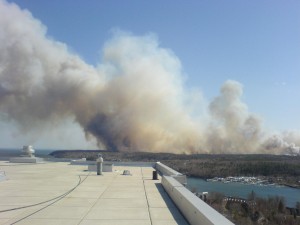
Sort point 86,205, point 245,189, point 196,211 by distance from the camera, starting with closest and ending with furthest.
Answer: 1. point 196,211
2. point 86,205
3. point 245,189

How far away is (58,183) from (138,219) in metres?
10.4

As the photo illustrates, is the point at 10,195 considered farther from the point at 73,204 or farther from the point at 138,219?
the point at 138,219

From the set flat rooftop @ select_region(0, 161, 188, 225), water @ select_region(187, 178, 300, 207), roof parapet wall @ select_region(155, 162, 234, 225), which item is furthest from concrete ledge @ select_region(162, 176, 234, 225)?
water @ select_region(187, 178, 300, 207)

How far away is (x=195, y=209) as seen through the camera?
9.44m

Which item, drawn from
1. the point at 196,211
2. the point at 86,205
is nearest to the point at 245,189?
the point at 86,205

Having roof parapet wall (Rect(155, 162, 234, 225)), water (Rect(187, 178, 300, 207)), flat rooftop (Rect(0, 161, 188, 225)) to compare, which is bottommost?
water (Rect(187, 178, 300, 207))

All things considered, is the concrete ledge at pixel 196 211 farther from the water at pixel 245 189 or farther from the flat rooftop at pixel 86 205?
the water at pixel 245 189

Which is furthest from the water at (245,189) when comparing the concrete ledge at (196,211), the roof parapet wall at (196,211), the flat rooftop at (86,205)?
the concrete ledge at (196,211)

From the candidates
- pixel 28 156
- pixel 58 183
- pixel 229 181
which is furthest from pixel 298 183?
pixel 58 183

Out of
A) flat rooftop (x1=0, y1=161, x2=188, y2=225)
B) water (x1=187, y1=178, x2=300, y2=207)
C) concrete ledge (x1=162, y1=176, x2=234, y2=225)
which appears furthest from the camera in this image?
water (x1=187, y1=178, x2=300, y2=207)

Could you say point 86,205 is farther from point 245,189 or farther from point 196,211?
point 245,189

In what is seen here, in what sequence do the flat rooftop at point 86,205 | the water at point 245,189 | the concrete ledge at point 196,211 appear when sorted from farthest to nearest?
1. the water at point 245,189
2. the flat rooftop at point 86,205
3. the concrete ledge at point 196,211

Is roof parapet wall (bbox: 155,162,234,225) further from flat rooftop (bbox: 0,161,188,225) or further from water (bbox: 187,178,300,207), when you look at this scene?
water (bbox: 187,178,300,207)

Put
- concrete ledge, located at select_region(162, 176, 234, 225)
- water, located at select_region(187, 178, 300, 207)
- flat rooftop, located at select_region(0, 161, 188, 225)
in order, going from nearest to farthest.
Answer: concrete ledge, located at select_region(162, 176, 234, 225)
flat rooftop, located at select_region(0, 161, 188, 225)
water, located at select_region(187, 178, 300, 207)
